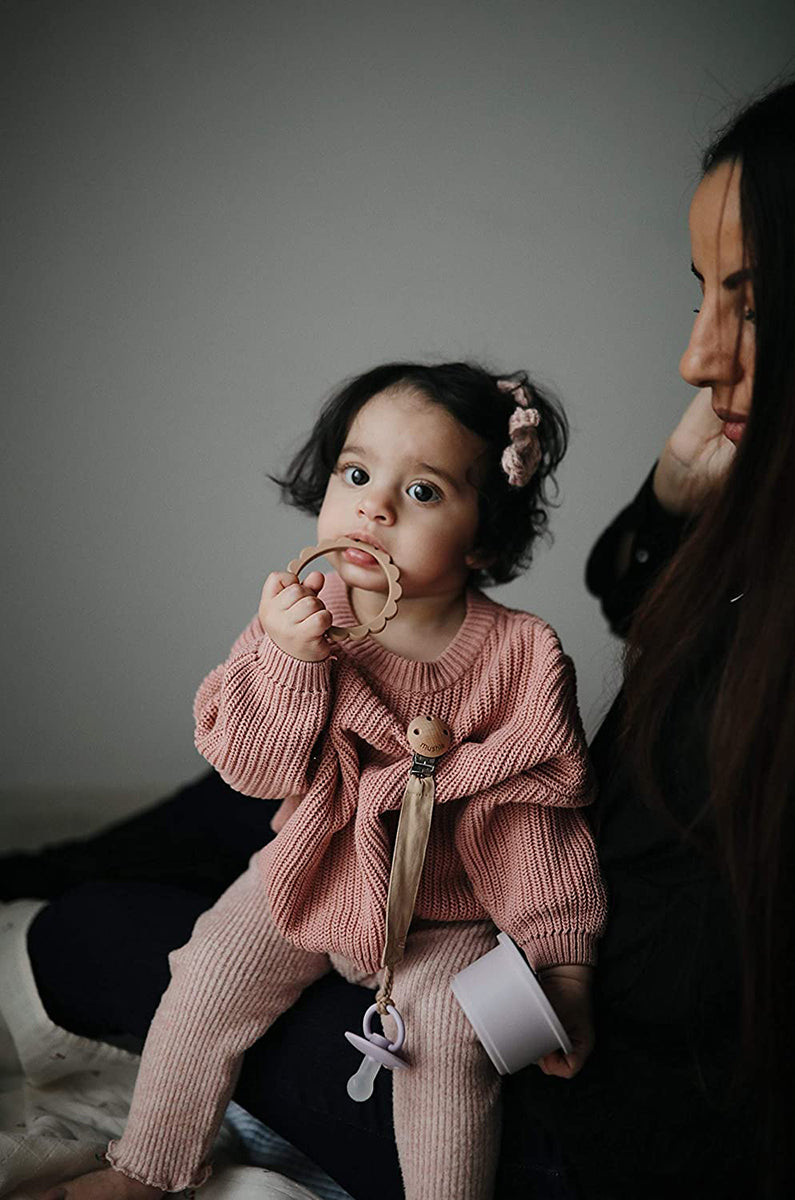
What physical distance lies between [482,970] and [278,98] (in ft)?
5.26

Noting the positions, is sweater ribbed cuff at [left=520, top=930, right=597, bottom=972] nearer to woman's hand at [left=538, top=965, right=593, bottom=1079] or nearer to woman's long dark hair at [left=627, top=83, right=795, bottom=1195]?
woman's hand at [left=538, top=965, right=593, bottom=1079]

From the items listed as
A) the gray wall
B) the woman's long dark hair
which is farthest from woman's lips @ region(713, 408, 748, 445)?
the gray wall

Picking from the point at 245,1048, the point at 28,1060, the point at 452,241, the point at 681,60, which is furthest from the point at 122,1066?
the point at 681,60

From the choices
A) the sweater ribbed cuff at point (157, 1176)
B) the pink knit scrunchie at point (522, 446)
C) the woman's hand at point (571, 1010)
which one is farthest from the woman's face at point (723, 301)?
the sweater ribbed cuff at point (157, 1176)

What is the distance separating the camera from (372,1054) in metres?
0.88

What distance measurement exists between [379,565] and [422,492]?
0.29 feet

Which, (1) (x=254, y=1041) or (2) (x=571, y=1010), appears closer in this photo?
(2) (x=571, y=1010)

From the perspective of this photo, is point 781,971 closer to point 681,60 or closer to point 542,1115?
point 542,1115

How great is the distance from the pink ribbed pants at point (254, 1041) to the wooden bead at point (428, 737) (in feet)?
0.65

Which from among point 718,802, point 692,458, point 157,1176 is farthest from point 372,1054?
point 692,458

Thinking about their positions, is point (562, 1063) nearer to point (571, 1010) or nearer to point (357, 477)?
point (571, 1010)

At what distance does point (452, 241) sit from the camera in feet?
6.33

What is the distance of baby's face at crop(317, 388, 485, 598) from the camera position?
988mm

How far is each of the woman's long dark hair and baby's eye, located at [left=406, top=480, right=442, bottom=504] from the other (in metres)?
0.31
